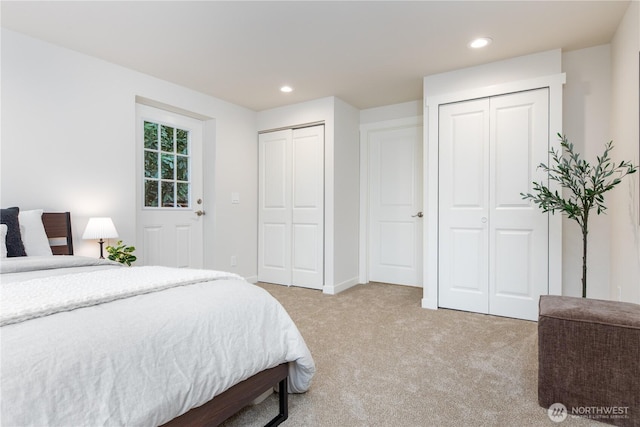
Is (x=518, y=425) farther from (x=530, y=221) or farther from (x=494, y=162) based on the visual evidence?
(x=494, y=162)

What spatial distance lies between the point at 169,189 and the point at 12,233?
171cm

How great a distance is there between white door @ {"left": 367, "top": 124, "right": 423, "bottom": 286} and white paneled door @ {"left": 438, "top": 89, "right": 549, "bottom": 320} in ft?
3.30

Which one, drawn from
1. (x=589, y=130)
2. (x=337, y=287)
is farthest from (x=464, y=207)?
(x=337, y=287)

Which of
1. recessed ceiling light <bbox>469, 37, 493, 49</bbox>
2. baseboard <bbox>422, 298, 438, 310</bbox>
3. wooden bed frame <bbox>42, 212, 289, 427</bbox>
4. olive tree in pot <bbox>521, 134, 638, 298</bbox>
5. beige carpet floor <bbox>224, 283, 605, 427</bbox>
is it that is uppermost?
recessed ceiling light <bbox>469, 37, 493, 49</bbox>

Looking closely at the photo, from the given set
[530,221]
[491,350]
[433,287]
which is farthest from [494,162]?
[491,350]

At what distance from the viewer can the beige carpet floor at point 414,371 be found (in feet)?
5.09

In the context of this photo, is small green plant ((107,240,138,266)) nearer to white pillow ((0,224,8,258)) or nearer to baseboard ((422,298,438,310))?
white pillow ((0,224,8,258))

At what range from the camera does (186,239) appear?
3.86m

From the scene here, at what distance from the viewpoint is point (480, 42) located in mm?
2633

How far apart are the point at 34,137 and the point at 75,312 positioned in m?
2.24

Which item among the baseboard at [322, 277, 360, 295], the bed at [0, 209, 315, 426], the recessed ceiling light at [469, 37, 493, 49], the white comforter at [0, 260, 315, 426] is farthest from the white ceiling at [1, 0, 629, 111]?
the baseboard at [322, 277, 360, 295]

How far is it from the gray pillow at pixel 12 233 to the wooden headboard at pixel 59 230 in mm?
387

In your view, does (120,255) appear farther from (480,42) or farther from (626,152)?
(626,152)

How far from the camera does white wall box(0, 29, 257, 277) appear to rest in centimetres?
244
